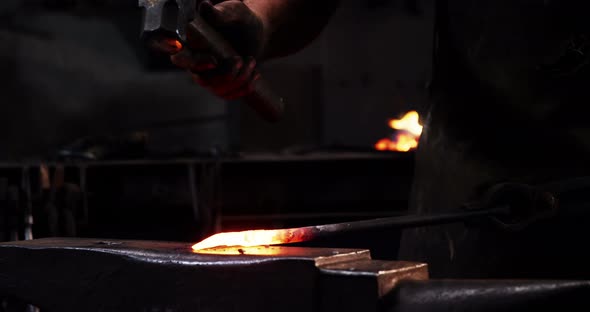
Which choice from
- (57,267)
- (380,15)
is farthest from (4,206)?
(380,15)

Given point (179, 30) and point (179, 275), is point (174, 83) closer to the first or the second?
point (179, 30)

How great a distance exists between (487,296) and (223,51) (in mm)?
1004

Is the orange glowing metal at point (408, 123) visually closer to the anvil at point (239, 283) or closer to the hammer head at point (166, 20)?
the hammer head at point (166, 20)

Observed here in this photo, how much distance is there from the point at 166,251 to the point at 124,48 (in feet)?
18.4

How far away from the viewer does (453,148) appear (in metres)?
1.71

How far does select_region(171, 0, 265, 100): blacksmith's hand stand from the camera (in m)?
1.81

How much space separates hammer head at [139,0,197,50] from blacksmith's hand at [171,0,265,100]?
103 millimetres

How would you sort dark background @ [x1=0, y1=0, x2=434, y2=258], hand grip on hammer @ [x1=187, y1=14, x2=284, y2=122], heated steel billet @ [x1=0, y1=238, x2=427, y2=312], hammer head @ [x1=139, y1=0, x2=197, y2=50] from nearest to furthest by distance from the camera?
heated steel billet @ [x1=0, y1=238, x2=427, y2=312] < hammer head @ [x1=139, y1=0, x2=197, y2=50] < hand grip on hammer @ [x1=187, y1=14, x2=284, y2=122] < dark background @ [x1=0, y1=0, x2=434, y2=258]

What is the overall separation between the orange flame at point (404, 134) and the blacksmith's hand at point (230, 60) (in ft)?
10.5

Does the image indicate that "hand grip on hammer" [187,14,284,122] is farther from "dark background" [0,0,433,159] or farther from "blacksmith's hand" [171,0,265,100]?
"dark background" [0,0,433,159]

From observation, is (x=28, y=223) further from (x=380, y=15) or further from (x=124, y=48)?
(x=380, y=15)

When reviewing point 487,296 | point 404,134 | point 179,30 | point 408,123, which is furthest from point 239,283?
point 408,123

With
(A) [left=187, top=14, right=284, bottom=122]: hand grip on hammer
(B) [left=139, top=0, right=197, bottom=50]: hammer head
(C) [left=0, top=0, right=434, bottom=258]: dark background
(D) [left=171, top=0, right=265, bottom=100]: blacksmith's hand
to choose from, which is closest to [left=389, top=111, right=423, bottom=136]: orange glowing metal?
(C) [left=0, top=0, right=434, bottom=258]: dark background

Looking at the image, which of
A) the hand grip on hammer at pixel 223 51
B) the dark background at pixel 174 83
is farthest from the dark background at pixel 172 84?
the hand grip on hammer at pixel 223 51
